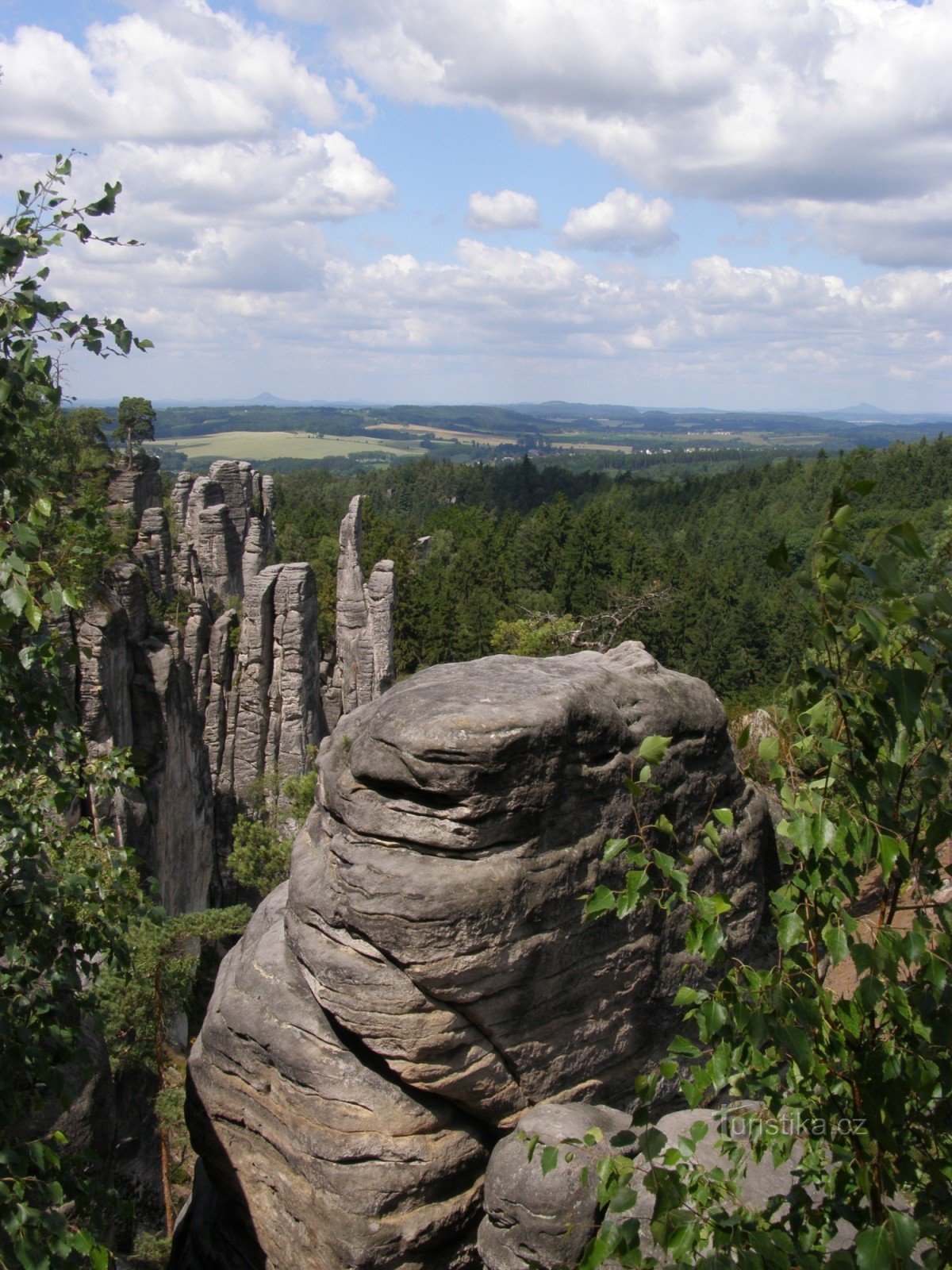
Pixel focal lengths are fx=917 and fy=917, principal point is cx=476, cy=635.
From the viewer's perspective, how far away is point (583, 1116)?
8.01 m

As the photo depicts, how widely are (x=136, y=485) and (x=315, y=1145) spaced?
29797 millimetres

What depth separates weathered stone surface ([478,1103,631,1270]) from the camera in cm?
745

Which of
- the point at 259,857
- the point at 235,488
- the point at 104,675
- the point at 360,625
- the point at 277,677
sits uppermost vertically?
the point at 235,488

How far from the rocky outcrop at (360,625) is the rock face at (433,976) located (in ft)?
76.0

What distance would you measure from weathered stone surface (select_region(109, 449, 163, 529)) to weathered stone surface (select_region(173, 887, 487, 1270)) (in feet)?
81.6

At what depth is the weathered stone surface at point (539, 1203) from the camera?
7453 millimetres

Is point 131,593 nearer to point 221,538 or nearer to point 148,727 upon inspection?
point 148,727

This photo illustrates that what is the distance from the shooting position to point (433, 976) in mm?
7918

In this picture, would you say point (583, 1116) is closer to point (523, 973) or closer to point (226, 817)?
point (523, 973)

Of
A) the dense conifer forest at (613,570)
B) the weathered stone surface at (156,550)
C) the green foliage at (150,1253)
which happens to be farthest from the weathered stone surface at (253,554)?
the green foliage at (150,1253)

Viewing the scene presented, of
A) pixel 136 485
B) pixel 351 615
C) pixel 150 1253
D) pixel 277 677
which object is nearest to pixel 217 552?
pixel 136 485

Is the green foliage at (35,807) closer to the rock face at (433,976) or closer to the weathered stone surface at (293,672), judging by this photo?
the rock face at (433,976)

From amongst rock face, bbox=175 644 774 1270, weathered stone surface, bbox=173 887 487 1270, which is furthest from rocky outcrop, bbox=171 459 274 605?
rock face, bbox=175 644 774 1270

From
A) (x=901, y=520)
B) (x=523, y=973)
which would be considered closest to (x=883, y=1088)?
(x=901, y=520)
